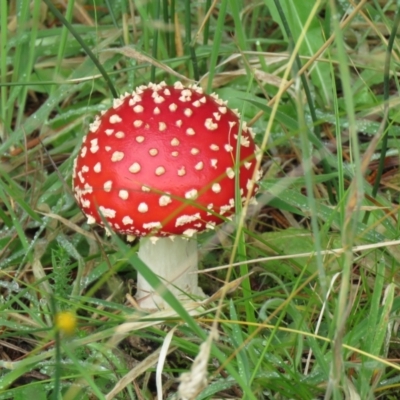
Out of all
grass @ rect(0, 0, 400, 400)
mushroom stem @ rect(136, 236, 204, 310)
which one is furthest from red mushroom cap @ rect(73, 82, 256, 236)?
mushroom stem @ rect(136, 236, 204, 310)

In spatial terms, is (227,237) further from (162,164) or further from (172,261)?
(162,164)

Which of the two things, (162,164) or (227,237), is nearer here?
(162,164)

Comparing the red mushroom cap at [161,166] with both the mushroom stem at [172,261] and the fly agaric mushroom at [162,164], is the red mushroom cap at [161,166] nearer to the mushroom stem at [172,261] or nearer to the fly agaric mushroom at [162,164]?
the fly agaric mushroom at [162,164]

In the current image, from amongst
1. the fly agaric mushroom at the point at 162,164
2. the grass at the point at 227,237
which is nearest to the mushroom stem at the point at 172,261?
the grass at the point at 227,237

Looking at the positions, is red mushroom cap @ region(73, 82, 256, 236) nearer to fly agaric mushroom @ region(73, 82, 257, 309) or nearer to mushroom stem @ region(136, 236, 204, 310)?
fly agaric mushroom @ region(73, 82, 257, 309)

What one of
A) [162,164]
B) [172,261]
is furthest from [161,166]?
[172,261]

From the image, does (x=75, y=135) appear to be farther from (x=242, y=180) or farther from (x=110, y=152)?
(x=242, y=180)
